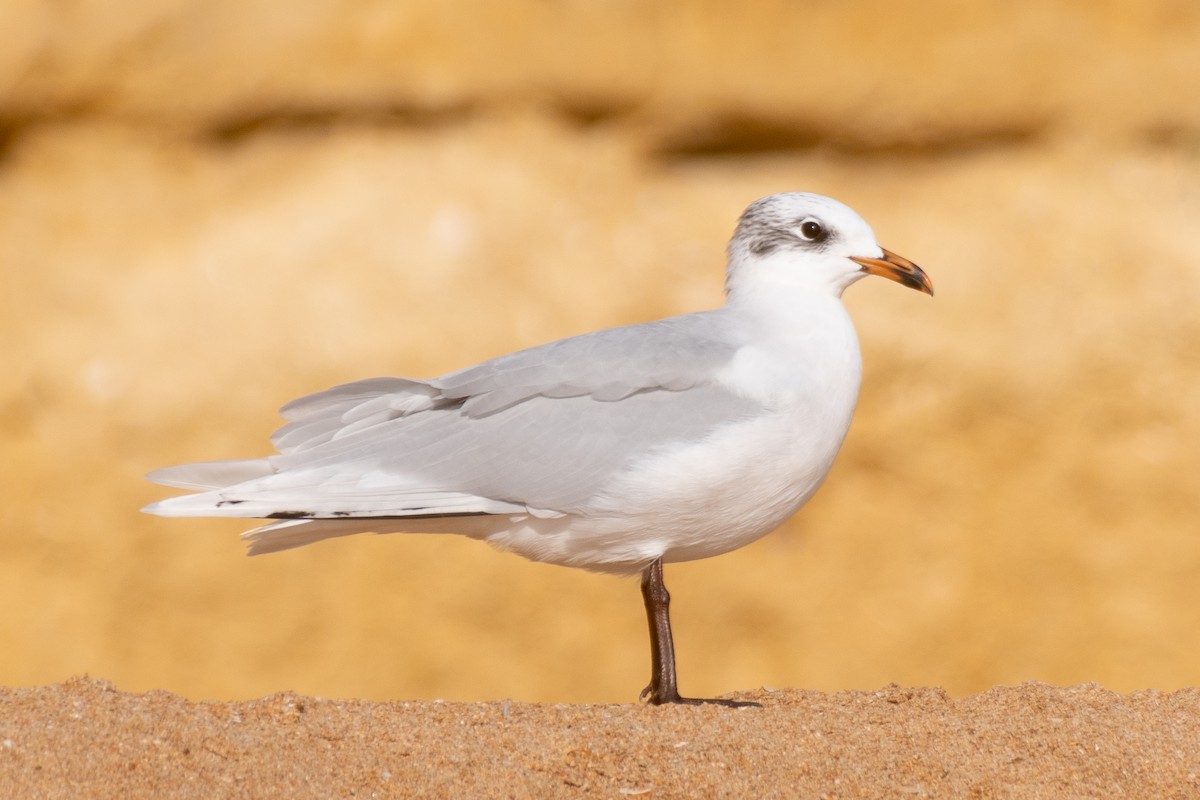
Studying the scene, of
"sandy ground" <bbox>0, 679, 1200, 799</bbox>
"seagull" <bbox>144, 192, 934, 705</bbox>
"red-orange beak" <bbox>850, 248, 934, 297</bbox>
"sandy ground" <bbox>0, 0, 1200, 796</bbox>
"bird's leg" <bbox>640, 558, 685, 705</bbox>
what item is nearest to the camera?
"sandy ground" <bbox>0, 679, 1200, 799</bbox>

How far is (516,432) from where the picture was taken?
12.4 ft

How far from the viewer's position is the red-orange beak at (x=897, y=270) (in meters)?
3.97

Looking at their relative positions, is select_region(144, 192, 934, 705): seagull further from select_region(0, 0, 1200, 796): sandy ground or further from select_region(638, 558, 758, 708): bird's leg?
select_region(0, 0, 1200, 796): sandy ground

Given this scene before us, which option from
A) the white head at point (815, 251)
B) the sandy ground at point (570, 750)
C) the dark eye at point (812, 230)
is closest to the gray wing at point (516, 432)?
the white head at point (815, 251)

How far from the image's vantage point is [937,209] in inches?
275

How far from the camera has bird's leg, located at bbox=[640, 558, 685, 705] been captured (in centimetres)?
373

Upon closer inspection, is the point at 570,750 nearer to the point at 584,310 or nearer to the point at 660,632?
the point at 660,632

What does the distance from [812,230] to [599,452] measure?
0.91 meters

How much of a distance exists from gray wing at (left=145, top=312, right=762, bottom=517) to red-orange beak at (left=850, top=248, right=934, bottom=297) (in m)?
0.45

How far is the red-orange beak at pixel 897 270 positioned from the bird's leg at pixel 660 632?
0.99 metres

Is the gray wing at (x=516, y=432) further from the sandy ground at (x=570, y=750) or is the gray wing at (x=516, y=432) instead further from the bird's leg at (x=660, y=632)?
the sandy ground at (x=570, y=750)

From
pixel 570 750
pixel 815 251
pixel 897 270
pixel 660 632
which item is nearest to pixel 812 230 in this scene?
pixel 815 251

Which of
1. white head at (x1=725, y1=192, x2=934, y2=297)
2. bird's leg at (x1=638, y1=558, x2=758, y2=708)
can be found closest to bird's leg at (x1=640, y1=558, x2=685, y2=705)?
bird's leg at (x1=638, y1=558, x2=758, y2=708)

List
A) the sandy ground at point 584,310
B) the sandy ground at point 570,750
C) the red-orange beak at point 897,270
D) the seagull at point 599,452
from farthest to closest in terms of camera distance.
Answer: the sandy ground at point 584,310
the red-orange beak at point 897,270
the seagull at point 599,452
the sandy ground at point 570,750
